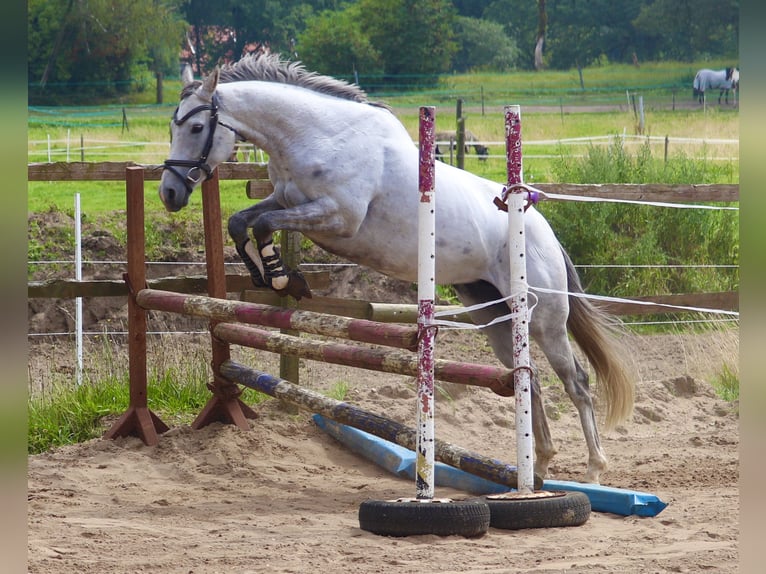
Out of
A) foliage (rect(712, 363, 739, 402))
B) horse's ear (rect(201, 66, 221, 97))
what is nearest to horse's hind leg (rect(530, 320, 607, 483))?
horse's ear (rect(201, 66, 221, 97))

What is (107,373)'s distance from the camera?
19.3 ft

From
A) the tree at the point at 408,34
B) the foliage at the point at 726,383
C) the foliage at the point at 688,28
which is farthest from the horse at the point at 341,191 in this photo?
the tree at the point at 408,34

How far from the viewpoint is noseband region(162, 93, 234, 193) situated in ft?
14.0

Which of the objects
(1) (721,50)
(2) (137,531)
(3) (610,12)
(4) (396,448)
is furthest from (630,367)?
(3) (610,12)

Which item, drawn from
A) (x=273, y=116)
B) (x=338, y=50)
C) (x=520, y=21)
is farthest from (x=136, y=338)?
(x=520, y=21)

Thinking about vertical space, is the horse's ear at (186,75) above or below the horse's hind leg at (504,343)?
above

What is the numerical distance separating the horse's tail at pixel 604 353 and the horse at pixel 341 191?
183 mm

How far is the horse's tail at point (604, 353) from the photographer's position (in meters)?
4.88

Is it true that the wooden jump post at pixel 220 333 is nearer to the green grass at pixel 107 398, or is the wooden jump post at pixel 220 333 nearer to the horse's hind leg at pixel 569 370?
the green grass at pixel 107 398

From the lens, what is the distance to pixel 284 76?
4680mm

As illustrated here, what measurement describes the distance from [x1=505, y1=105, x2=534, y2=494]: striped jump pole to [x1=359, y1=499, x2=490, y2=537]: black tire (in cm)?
27

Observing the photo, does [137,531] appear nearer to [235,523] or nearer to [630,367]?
[235,523]

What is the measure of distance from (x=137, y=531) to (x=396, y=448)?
5.84 ft
